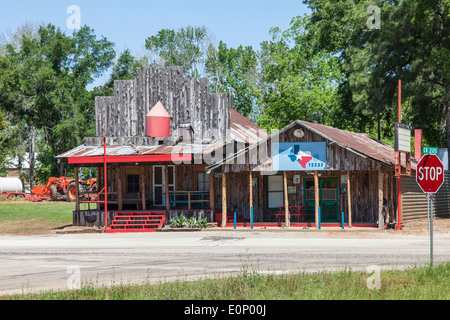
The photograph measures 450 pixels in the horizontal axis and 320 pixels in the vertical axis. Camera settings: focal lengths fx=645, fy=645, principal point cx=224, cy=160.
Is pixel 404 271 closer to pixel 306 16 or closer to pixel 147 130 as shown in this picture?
pixel 147 130

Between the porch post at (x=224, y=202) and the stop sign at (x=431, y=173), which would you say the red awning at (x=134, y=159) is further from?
the stop sign at (x=431, y=173)

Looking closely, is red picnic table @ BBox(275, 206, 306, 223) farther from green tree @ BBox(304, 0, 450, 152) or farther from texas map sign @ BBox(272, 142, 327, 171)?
green tree @ BBox(304, 0, 450, 152)

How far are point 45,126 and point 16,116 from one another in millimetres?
3692

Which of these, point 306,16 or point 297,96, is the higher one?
point 306,16

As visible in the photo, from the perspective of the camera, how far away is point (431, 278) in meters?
13.0

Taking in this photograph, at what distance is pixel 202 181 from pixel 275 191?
4.18 metres

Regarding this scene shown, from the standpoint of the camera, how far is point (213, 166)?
3303 centimetres

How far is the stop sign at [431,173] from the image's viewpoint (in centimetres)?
1535

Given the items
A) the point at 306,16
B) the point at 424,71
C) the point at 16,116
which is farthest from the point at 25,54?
the point at 424,71

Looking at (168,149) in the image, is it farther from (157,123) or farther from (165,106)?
(165,106)

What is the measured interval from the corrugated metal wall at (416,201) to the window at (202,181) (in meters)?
10.7
